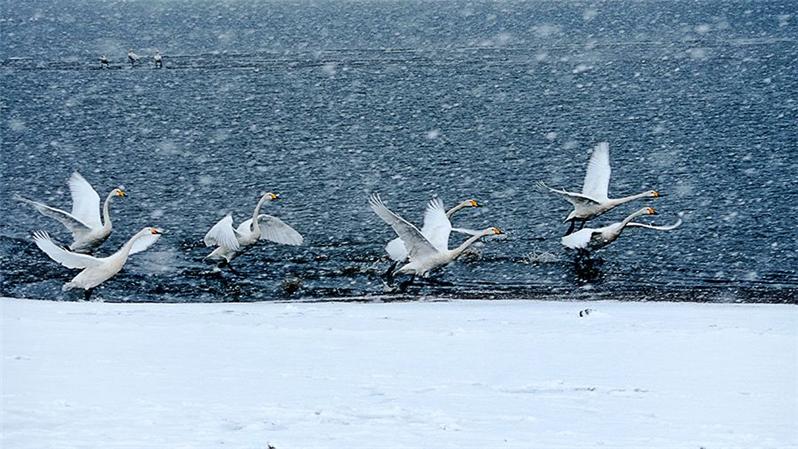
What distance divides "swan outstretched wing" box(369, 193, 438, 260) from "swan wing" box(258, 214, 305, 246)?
10.8 feet

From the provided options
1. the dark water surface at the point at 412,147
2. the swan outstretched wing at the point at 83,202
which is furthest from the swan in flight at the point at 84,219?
the dark water surface at the point at 412,147

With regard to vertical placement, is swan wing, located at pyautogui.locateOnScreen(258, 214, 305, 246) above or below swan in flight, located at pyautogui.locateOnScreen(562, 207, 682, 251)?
below

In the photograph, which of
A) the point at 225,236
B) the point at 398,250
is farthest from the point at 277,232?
the point at 398,250

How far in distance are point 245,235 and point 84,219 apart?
2449mm

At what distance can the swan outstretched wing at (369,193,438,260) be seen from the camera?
14.6 m

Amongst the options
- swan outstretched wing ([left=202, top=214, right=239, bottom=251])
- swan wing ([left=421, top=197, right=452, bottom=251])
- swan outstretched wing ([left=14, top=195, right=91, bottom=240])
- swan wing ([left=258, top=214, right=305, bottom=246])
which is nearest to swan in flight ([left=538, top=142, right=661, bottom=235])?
swan wing ([left=421, top=197, right=452, bottom=251])

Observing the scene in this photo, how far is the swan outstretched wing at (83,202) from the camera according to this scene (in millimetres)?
18391

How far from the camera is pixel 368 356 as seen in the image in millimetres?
8430

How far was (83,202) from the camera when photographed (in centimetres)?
1858

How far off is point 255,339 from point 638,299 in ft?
30.5

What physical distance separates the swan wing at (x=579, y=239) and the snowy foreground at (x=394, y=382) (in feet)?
25.0

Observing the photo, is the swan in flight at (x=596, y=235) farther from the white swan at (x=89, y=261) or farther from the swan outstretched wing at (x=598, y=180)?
the white swan at (x=89, y=261)

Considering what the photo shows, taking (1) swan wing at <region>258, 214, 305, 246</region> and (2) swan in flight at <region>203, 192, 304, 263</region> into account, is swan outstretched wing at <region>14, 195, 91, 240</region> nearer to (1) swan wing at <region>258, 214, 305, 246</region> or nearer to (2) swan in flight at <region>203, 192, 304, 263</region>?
(2) swan in flight at <region>203, 192, 304, 263</region>

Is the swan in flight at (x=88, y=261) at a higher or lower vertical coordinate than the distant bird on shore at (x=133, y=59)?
lower
